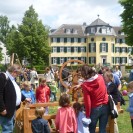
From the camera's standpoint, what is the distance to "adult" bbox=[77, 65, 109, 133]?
272 inches

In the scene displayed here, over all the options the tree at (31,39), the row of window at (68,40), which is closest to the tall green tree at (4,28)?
the row of window at (68,40)

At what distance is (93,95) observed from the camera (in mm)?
6957

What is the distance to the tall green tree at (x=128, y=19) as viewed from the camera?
4100 cm

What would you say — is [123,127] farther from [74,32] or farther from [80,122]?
[74,32]

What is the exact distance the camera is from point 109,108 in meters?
7.21

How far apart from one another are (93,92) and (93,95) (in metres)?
0.06

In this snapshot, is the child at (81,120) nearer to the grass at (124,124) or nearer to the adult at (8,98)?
the adult at (8,98)

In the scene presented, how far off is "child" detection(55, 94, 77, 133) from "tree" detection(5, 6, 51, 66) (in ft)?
169

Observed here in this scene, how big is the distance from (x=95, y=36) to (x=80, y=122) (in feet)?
244

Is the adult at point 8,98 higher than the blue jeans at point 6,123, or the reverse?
the adult at point 8,98

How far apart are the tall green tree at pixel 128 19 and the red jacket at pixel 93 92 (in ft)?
113

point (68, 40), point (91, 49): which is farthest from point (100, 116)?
point (68, 40)

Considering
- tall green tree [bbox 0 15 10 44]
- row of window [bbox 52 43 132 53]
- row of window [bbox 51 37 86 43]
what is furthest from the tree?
tall green tree [bbox 0 15 10 44]

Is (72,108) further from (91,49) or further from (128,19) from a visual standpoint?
(91,49)
